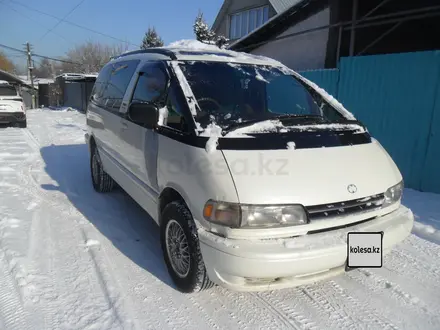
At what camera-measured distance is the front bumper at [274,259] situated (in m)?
2.04

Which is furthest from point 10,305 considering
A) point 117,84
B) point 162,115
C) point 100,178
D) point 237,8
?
point 237,8

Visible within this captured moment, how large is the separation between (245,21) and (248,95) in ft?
65.6

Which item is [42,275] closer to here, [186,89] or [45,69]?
[186,89]

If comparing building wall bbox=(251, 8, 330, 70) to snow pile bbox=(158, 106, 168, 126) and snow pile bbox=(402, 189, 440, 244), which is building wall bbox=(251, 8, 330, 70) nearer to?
snow pile bbox=(402, 189, 440, 244)

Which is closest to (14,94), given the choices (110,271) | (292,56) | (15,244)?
(292,56)

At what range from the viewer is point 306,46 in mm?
9141

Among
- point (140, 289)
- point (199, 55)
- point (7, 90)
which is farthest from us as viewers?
point (7, 90)

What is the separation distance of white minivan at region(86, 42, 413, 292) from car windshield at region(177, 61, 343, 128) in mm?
13

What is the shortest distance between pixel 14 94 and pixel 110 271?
1320 cm

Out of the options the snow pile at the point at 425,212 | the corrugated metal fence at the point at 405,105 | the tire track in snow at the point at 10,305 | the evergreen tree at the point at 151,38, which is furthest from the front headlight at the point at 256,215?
the evergreen tree at the point at 151,38

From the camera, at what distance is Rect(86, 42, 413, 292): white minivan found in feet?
6.90

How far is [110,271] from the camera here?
2904 millimetres

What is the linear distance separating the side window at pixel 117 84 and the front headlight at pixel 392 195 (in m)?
2.86

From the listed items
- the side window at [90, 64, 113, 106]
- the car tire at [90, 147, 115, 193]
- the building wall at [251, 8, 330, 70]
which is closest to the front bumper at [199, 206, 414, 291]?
the car tire at [90, 147, 115, 193]
